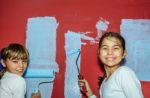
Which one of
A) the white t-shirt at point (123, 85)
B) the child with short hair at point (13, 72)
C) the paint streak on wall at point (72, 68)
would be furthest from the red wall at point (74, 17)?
the white t-shirt at point (123, 85)

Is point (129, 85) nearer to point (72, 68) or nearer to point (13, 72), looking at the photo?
point (72, 68)

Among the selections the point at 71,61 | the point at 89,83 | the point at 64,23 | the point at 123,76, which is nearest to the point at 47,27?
the point at 64,23

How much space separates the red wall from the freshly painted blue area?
0.14 feet

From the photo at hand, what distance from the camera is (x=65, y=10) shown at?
6.21 feet

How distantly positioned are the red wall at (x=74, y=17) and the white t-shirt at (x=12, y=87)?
1.05 feet

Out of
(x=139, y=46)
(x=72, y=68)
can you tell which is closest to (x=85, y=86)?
(x=72, y=68)

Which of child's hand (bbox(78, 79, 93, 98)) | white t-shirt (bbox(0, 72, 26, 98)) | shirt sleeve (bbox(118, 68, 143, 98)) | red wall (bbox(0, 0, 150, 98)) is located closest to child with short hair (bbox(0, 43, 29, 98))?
white t-shirt (bbox(0, 72, 26, 98))

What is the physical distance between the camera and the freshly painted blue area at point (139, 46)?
182cm

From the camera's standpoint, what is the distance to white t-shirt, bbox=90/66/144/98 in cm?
141

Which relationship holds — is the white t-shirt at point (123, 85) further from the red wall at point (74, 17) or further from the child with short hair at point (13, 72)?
the child with short hair at point (13, 72)

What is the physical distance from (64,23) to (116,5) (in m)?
0.34

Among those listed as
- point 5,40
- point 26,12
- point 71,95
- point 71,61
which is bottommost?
point 71,95

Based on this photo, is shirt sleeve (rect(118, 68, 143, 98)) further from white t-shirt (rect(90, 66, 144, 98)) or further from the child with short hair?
the child with short hair

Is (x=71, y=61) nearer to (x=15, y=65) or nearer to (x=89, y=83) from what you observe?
(x=89, y=83)
